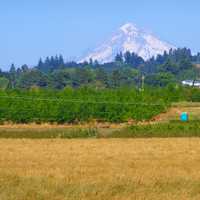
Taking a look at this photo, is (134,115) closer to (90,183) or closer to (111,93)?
(111,93)

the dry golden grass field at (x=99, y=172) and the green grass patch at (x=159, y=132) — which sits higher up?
the dry golden grass field at (x=99, y=172)

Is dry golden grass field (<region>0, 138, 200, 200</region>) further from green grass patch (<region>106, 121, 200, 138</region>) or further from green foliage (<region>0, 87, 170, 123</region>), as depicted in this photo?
green foliage (<region>0, 87, 170, 123</region>)

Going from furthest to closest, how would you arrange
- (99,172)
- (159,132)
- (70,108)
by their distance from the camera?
1. (70,108)
2. (159,132)
3. (99,172)

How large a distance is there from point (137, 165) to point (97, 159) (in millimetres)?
1923

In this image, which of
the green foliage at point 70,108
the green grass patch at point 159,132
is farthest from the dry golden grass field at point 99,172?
the green foliage at point 70,108

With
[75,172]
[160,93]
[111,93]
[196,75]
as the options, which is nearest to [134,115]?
[111,93]

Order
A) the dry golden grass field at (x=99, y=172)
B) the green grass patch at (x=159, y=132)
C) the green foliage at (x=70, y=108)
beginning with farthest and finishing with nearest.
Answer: the green foliage at (x=70, y=108), the green grass patch at (x=159, y=132), the dry golden grass field at (x=99, y=172)

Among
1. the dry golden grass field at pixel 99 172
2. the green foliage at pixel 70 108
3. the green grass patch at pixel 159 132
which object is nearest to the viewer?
the dry golden grass field at pixel 99 172

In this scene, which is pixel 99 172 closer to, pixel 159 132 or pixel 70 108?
pixel 159 132

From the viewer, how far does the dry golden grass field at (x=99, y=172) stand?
10234mm

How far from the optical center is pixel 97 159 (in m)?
17.0

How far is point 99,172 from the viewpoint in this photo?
13406 mm

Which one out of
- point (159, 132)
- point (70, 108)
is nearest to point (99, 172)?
point (159, 132)

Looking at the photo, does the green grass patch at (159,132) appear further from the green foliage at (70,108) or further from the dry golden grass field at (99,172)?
the green foliage at (70,108)
